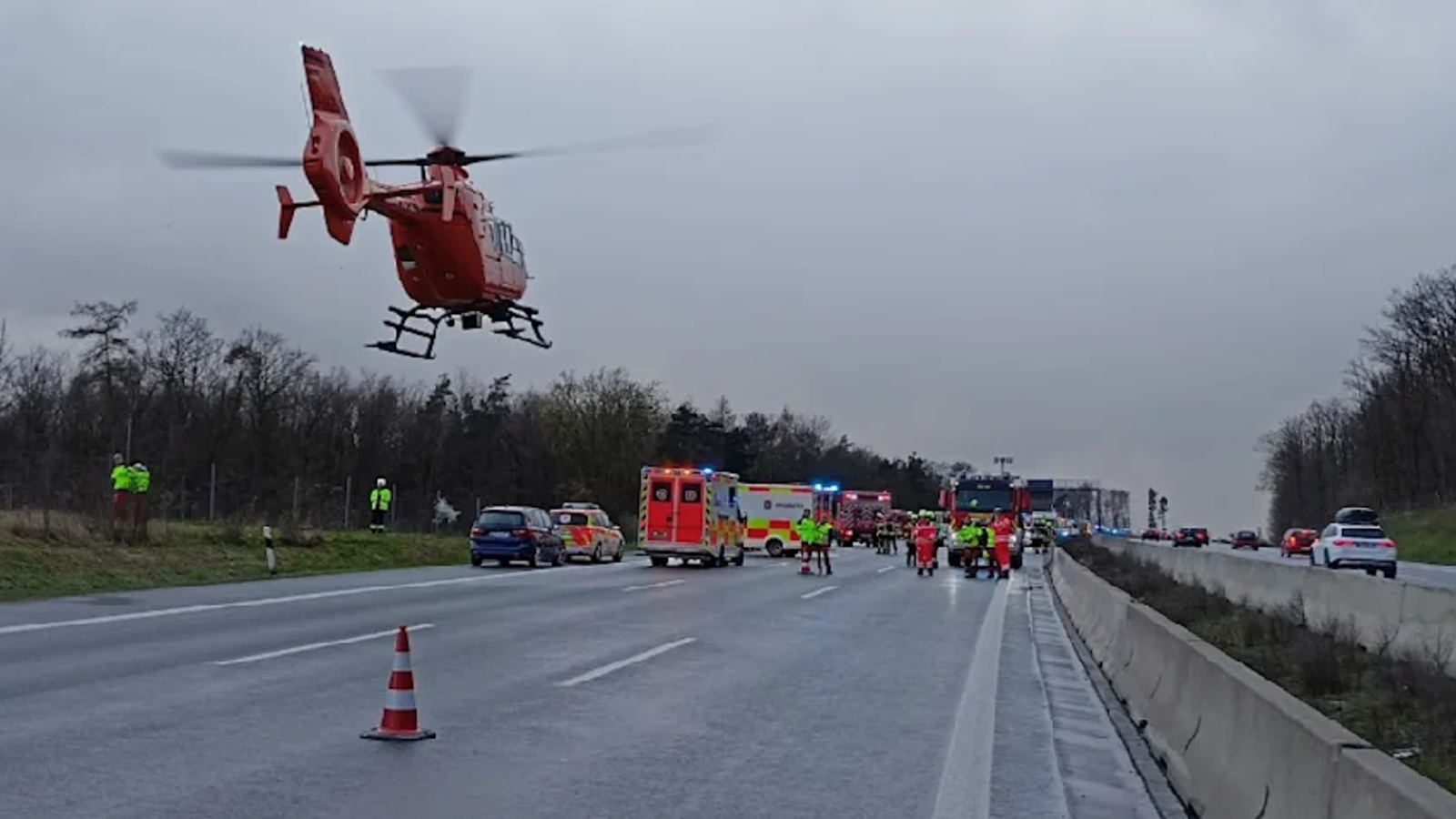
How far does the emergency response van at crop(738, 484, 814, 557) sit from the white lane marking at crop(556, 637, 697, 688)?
44.1 meters

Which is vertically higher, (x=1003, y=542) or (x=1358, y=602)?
(x=1003, y=542)

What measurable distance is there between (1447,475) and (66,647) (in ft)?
334

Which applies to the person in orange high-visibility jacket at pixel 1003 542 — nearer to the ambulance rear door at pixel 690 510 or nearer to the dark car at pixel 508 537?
the ambulance rear door at pixel 690 510

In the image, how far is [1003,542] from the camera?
4569cm

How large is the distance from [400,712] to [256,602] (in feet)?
45.3

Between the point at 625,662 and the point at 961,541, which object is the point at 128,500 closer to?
→ the point at 625,662

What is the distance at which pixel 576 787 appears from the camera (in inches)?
371

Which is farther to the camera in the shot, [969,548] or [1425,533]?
[1425,533]

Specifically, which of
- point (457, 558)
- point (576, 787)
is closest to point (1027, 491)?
point (457, 558)

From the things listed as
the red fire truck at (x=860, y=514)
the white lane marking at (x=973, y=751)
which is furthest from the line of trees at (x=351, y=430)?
the white lane marking at (x=973, y=751)

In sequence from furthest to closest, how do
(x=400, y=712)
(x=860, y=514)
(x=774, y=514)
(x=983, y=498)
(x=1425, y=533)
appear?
(x=860, y=514) < (x=1425, y=533) < (x=774, y=514) < (x=983, y=498) < (x=400, y=712)

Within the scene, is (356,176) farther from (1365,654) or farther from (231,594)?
(1365,654)

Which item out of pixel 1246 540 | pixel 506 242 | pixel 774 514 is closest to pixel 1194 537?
pixel 1246 540

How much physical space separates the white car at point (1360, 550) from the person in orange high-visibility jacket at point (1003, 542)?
897 cm
